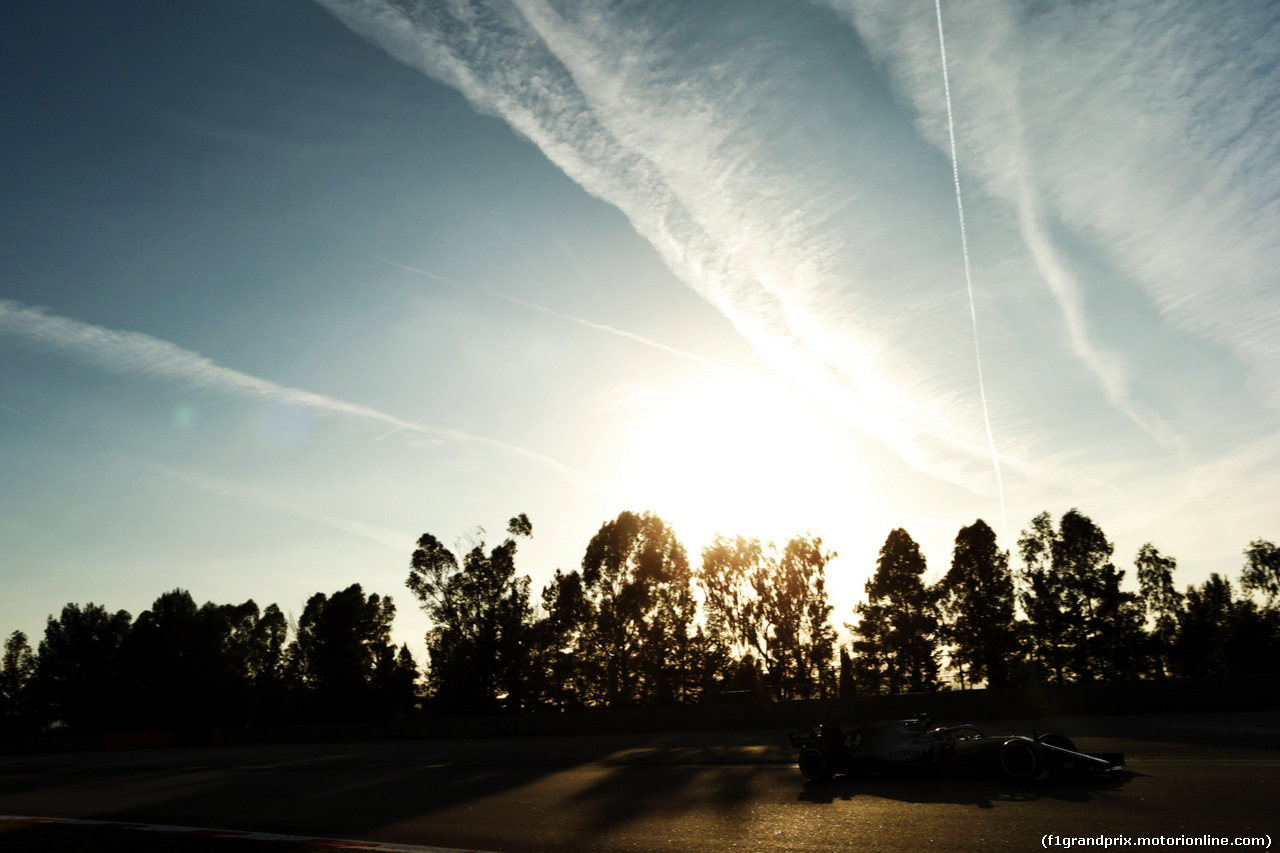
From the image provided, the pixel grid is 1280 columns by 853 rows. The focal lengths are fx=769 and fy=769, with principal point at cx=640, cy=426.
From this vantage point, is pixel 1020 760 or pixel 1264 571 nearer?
pixel 1020 760

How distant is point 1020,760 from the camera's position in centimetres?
1463

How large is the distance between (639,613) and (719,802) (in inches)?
2246

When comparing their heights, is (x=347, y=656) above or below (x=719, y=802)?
above

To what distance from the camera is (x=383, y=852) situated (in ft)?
38.5

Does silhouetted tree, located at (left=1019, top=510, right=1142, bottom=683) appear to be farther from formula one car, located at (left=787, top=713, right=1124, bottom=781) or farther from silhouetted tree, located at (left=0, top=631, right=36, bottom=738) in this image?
silhouetted tree, located at (left=0, top=631, right=36, bottom=738)

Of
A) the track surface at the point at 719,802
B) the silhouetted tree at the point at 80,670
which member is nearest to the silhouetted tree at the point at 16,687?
the silhouetted tree at the point at 80,670

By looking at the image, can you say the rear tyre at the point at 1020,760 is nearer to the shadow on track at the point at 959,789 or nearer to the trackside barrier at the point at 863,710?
the shadow on track at the point at 959,789

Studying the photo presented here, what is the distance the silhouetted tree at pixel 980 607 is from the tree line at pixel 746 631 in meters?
0.13

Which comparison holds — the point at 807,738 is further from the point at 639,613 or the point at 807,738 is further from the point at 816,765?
the point at 639,613

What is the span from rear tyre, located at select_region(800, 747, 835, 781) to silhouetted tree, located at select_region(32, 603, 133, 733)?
10092 centimetres

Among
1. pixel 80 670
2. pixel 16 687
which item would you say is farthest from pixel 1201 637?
pixel 16 687

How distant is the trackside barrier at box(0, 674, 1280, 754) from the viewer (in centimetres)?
3584

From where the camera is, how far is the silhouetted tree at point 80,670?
9338 cm

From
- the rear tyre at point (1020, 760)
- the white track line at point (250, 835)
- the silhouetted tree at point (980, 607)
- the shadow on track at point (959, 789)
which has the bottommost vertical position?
the white track line at point (250, 835)
